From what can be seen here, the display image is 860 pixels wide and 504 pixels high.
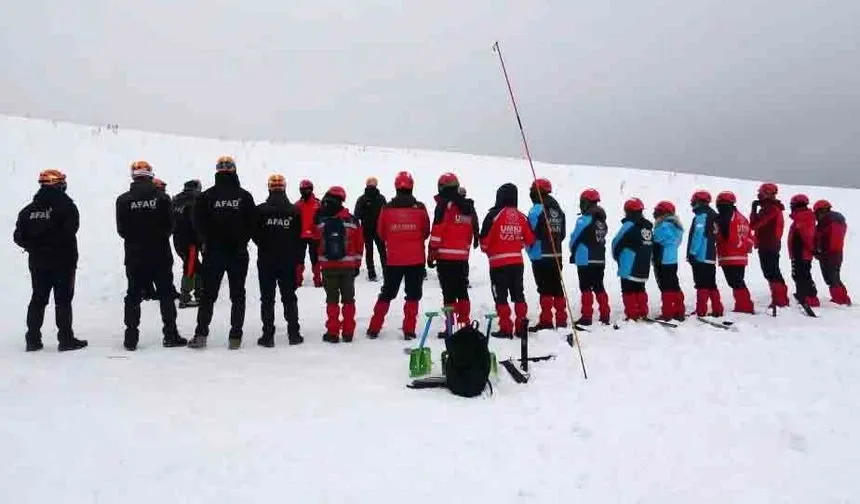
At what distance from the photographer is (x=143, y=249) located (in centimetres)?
688

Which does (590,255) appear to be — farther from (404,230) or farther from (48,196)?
(48,196)

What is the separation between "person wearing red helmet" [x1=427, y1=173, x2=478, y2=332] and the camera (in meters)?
7.53

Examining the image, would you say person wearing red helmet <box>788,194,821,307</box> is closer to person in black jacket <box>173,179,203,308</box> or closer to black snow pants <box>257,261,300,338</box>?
black snow pants <box>257,261,300,338</box>

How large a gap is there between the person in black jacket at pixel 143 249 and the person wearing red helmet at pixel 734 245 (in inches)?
318

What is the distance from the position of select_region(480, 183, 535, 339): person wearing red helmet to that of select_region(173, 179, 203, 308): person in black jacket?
17.1 ft

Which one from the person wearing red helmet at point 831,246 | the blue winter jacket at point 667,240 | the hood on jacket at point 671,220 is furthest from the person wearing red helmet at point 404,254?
the person wearing red helmet at point 831,246

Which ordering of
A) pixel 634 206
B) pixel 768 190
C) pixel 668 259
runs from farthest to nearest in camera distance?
pixel 768 190 → pixel 668 259 → pixel 634 206

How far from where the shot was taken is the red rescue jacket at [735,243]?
29.3 ft

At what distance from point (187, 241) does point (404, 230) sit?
4473 millimetres

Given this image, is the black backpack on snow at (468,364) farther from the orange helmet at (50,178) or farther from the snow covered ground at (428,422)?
the orange helmet at (50,178)

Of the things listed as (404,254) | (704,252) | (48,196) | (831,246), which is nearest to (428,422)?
(404,254)

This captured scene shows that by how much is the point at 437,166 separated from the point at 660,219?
14296 millimetres

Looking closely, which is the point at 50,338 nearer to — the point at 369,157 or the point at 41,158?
the point at 41,158

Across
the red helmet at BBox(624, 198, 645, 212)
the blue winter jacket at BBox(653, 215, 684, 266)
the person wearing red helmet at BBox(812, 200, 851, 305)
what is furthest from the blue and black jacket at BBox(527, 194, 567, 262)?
the person wearing red helmet at BBox(812, 200, 851, 305)
